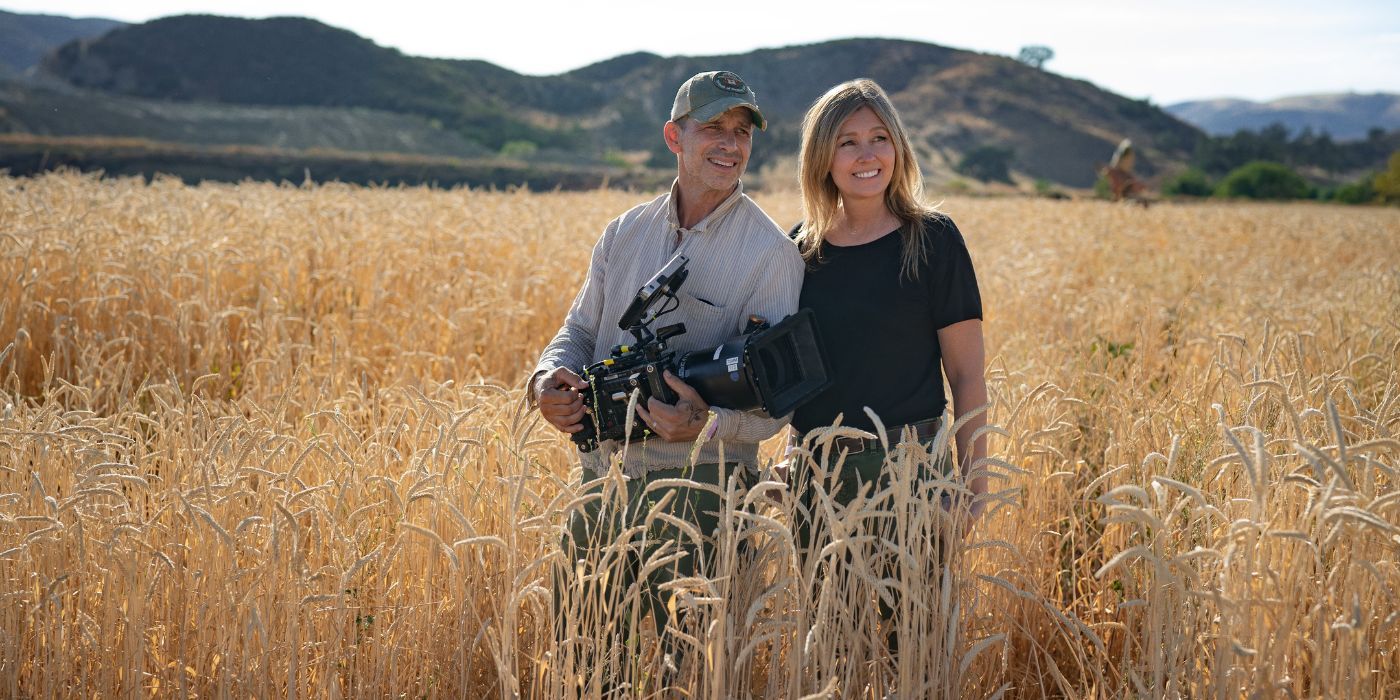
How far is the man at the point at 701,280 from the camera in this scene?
2.58 meters

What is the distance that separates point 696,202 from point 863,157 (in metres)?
0.47

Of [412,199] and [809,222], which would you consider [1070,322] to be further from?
[412,199]

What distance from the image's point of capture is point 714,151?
2.64 meters

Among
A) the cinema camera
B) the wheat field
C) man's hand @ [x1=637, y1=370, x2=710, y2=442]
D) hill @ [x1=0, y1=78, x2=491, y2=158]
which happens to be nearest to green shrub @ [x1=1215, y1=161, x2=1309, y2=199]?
hill @ [x1=0, y1=78, x2=491, y2=158]

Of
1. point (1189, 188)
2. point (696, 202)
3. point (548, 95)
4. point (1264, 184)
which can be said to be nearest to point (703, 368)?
point (696, 202)

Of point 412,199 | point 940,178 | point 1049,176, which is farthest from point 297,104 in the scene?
point 412,199

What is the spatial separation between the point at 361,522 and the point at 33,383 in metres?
3.38

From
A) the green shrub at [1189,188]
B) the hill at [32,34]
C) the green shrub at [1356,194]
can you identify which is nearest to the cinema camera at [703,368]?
the green shrub at [1356,194]

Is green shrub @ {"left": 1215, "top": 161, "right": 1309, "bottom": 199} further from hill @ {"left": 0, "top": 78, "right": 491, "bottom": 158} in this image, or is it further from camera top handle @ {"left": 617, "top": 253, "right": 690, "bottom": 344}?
camera top handle @ {"left": 617, "top": 253, "right": 690, "bottom": 344}

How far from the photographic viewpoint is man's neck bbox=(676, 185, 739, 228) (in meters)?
2.68

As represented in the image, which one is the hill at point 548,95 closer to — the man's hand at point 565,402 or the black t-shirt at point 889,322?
the black t-shirt at point 889,322

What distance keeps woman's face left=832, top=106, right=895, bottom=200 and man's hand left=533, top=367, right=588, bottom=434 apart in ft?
3.00

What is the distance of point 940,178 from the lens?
69.6 meters

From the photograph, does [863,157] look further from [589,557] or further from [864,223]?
[589,557]
